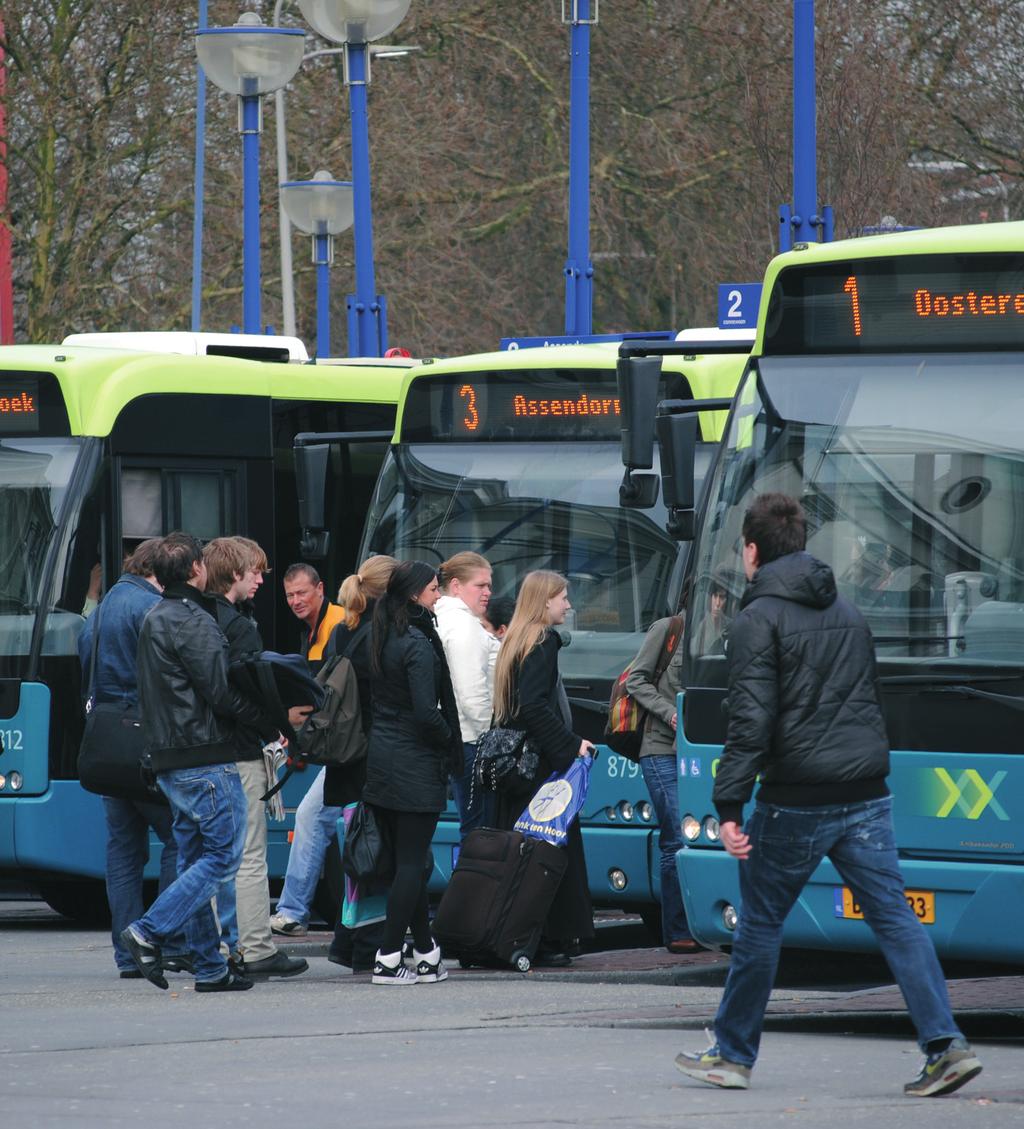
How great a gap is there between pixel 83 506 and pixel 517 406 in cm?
219

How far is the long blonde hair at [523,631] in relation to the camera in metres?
10.8

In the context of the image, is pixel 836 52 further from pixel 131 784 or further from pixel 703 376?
pixel 131 784

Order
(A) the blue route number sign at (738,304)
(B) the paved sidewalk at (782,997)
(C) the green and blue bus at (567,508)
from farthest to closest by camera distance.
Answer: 1. (A) the blue route number sign at (738,304)
2. (C) the green and blue bus at (567,508)
3. (B) the paved sidewalk at (782,997)

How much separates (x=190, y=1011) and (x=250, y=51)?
12184mm

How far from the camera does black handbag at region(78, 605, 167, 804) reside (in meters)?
10.6

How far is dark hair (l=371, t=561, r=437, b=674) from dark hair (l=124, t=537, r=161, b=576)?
2.94 feet

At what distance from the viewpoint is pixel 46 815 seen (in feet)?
42.7

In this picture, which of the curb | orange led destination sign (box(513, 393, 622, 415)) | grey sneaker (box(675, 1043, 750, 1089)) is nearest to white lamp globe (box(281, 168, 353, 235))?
orange led destination sign (box(513, 393, 622, 415))

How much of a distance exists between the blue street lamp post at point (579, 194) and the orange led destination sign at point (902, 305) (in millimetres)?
11068

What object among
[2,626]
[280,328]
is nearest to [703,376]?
[2,626]

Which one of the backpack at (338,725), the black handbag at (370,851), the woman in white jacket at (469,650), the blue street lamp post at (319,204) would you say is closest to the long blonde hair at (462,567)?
the woman in white jacket at (469,650)

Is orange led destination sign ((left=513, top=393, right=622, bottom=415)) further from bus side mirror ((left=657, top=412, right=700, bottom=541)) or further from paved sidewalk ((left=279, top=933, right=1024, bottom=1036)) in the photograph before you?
paved sidewalk ((left=279, top=933, right=1024, bottom=1036))

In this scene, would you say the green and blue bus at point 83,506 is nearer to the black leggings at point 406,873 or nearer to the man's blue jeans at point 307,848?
the man's blue jeans at point 307,848

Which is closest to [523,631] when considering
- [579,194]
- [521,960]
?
[521,960]
